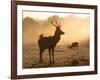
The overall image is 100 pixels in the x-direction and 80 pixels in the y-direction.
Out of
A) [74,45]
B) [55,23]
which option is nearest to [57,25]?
[55,23]

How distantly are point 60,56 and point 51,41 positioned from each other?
184mm

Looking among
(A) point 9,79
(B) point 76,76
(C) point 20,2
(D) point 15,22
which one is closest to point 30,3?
(C) point 20,2

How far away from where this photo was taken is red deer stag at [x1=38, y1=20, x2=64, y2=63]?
2164 mm

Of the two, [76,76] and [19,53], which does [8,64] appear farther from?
[76,76]

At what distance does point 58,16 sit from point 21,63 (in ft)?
2.00

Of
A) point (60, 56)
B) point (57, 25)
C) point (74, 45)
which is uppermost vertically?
point (57, 25)

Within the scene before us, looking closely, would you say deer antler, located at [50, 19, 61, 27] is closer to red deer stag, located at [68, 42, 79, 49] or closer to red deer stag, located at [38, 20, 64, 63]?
red deer stag, located at [38, 20, 64, 63]

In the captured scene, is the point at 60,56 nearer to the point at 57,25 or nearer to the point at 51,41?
the point at 51,41

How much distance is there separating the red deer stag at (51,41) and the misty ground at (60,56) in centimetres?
3

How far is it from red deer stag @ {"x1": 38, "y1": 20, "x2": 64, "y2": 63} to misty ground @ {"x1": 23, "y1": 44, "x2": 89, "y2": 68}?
3 cm

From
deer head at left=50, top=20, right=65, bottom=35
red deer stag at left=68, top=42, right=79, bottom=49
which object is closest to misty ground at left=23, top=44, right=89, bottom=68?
red deer stag at left=68, top=42, right=79, bottom=49

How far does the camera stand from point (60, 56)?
7.31 feet

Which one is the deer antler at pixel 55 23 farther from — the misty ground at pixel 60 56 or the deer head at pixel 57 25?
the misty ground at pixel 60 56

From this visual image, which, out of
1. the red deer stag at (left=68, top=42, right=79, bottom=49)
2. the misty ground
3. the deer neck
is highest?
the deer neck
